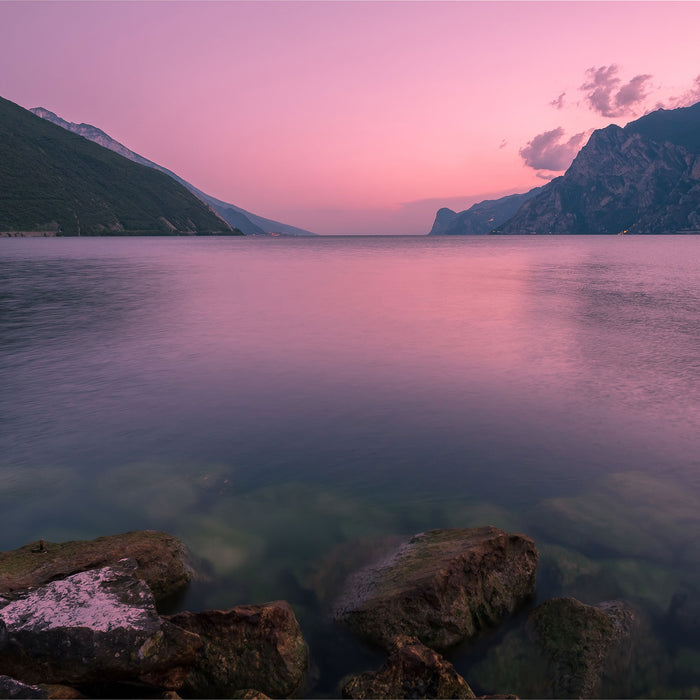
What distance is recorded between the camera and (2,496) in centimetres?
1112

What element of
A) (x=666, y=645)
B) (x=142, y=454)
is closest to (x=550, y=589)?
(x=666, y=645)

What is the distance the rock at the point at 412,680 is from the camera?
5.62 meters

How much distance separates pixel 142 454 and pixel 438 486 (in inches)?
304

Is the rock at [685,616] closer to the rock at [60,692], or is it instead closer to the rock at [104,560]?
the rock at [104,560]

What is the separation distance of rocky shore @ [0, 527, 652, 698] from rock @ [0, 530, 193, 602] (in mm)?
23

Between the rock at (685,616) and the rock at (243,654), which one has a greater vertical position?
the rock at (243,654)

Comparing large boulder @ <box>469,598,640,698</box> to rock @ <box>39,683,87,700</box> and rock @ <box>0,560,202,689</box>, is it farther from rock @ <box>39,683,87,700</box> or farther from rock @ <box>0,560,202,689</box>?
rock @ <box>39,683,87,700</box>

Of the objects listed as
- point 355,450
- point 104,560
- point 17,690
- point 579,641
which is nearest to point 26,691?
point 17,690

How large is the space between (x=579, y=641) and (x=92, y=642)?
20.2 ft

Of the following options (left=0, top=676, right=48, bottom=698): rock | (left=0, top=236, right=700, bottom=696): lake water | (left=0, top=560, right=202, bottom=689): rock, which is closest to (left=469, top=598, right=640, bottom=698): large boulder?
(left=0, top=236, right=700, bottom=696): lake water

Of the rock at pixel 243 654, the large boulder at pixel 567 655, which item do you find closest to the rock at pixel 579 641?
the large boulder at pixel 567 655

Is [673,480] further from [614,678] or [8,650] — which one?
[8,650]

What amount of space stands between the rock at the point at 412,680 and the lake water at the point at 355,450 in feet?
3.48

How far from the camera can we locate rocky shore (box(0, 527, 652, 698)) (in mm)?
5738
